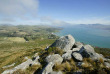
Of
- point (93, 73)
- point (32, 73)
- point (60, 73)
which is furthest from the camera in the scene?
point (32, 73)

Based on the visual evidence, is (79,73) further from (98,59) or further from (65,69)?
(98,59)

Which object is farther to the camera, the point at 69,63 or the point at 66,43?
the point at 66,43

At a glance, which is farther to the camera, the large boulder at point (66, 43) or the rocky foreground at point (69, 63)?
the large boulder at point (66, 43)

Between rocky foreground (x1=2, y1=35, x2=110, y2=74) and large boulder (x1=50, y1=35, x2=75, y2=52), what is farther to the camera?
large boulder (x1=50, y1=35, x2=75, y2=52)

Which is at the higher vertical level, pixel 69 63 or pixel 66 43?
pixel 66 43

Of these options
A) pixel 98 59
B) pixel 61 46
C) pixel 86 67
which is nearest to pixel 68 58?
pixel 86 67

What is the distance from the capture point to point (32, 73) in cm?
887

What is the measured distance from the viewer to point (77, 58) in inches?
408

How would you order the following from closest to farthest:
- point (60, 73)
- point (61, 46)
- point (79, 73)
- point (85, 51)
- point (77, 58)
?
point (79, 73) → point (60, 73) → point (77, 58) → point (85, 51) → point (61, 46)

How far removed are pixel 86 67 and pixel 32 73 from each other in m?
6.98

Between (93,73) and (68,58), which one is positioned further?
(68,58)

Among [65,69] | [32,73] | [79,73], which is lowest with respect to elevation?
[32,73]

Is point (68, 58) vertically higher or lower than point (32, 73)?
higher

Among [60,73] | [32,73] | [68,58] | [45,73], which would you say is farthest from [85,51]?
[32,73]
